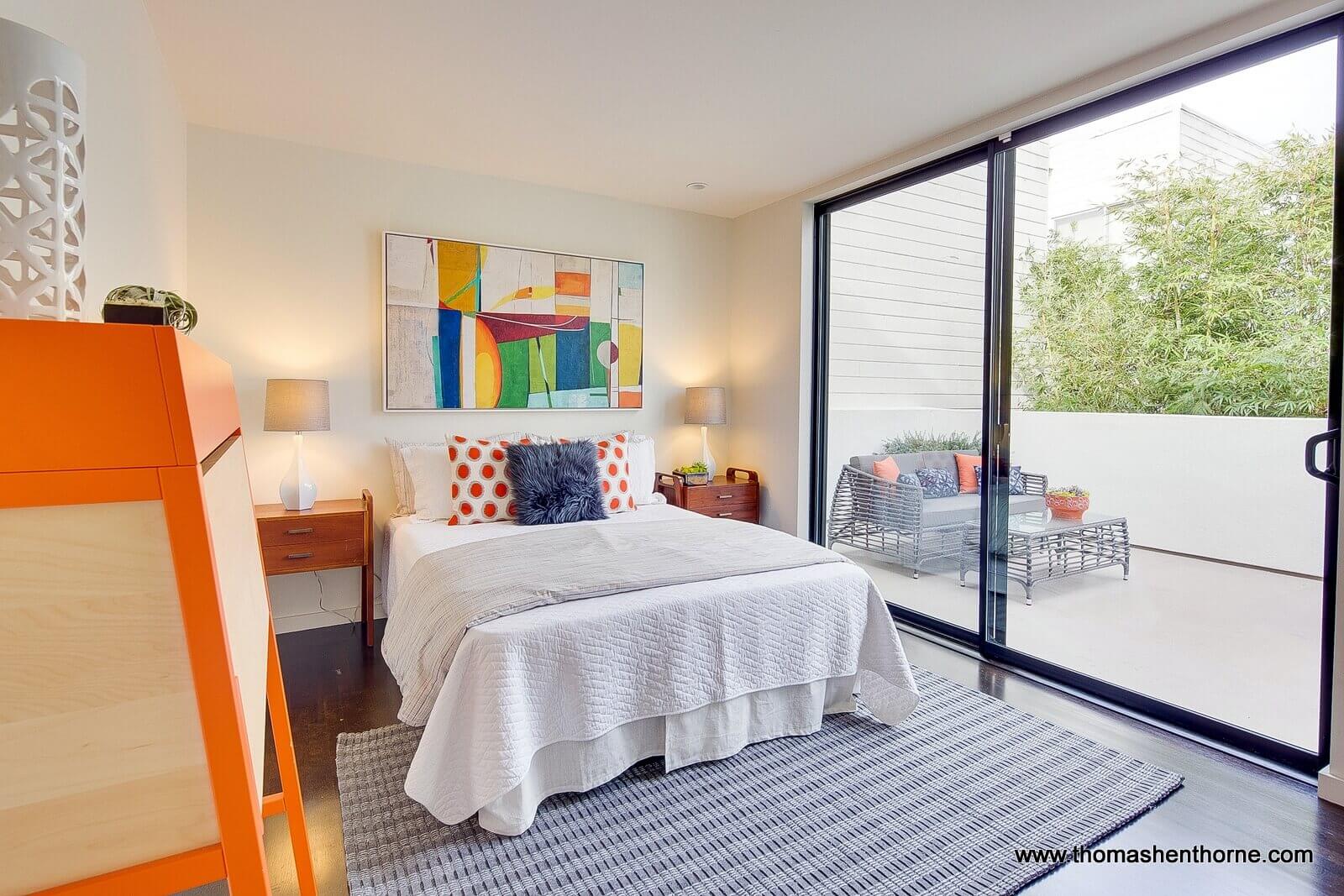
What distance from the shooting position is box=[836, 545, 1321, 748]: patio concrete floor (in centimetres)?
238

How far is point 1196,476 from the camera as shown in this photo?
259cm

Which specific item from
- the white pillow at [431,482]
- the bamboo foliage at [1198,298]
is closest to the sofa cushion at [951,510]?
the bamboo foliage at [1198,298]

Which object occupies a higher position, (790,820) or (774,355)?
(774,355)

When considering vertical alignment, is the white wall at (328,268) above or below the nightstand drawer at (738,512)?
above

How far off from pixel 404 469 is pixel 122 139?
6.40 ft

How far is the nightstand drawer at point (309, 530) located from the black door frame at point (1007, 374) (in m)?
2.68

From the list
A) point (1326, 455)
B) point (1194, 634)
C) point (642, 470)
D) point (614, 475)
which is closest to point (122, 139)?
point (614, 475)

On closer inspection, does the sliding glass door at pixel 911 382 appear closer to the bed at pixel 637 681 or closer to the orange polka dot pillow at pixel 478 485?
the bed at pixel 637 681

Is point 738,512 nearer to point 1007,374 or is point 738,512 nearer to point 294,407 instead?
point 1007,374

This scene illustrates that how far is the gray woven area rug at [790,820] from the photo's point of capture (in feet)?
5.90

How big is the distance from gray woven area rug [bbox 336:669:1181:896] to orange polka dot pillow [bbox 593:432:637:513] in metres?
1.63

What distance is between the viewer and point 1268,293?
2.38 meters

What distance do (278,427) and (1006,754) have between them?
3.33 m

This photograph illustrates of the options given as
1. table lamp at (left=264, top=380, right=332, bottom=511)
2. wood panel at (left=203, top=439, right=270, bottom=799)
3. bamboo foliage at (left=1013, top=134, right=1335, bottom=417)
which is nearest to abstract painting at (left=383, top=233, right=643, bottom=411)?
table lamp at (left=264, top=380, right=332, bottom=511)
